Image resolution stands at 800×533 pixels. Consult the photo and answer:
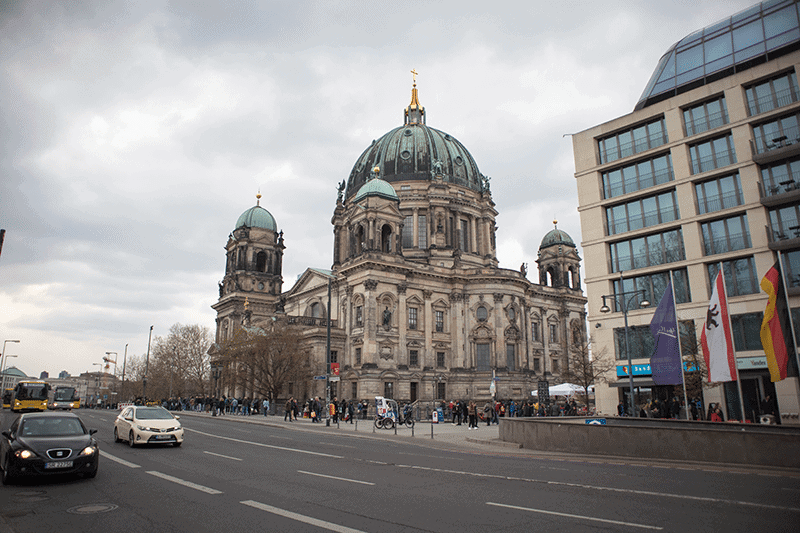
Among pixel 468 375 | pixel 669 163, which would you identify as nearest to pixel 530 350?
pixel 468 375

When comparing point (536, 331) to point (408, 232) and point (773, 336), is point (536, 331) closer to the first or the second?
point (408, 232)

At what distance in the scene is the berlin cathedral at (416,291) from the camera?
54.3 metres

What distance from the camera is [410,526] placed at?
7719 millimetres

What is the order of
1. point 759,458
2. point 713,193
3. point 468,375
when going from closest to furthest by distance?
1. point 759,458
2. point 713,193
3. point 468,375

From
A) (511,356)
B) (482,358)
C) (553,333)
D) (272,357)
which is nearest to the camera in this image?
(272,357)

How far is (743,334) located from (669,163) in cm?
1144

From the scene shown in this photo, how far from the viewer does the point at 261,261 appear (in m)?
77.8

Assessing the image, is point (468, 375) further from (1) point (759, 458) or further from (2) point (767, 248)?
(1) point (759, 458)

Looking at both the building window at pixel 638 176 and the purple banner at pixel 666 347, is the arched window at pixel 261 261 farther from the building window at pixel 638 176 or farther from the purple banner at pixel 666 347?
the purple banner at pixel 666 347

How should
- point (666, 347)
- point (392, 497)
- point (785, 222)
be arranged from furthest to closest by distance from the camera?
point (785, 222) → point (666, 347) → point (392, 497)

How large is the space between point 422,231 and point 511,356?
18222 millimetres

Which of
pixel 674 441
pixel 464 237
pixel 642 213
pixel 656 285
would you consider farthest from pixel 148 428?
pixel 464 237

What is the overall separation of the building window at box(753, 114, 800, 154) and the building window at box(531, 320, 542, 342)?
3965 cm

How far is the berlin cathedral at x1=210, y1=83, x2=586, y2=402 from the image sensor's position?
5428 centimetres
